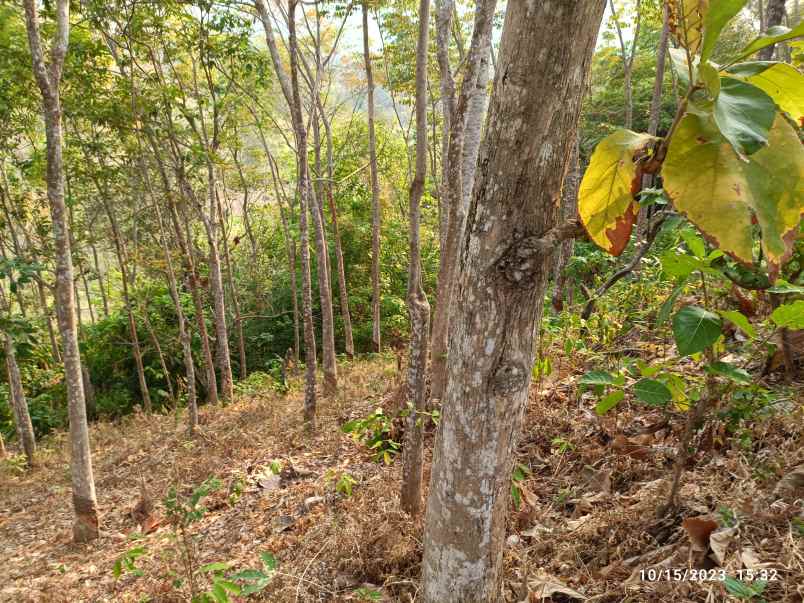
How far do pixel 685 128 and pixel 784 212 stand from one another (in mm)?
167

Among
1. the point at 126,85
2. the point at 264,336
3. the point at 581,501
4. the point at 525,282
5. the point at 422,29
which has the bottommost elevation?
the point at 264,336

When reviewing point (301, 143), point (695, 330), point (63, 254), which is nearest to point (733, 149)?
point (695, 330)

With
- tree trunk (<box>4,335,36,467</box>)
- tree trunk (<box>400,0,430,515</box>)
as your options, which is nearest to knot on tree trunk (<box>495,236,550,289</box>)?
tree trunk (<box>400,0,430,515</box>)

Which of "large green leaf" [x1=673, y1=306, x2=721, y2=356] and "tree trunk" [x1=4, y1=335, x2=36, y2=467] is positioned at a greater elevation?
"large green leaf" [x1=673, y1=306, x2=721, y2=356]

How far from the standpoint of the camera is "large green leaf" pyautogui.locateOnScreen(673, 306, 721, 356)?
117cm

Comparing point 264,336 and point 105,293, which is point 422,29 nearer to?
point 264,336

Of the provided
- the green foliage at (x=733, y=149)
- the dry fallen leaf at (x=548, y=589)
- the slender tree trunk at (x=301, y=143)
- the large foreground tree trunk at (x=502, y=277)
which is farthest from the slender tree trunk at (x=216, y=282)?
the green foliage at (x=733, y=149)

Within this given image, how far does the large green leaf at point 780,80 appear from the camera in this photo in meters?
0.66

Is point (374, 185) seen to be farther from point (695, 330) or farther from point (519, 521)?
point (695, 330)

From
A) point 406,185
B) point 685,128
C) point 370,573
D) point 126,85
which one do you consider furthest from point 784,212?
point 406,185

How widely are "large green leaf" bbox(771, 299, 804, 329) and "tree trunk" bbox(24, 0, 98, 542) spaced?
5018 mm

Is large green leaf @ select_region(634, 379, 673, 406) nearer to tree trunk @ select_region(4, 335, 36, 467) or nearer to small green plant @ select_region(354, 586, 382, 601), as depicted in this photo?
small green plant @ select_region(354, 586, 382, 601)

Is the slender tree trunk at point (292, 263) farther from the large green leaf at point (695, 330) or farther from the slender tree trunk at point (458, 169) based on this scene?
the large green leaf at point (695, 330)

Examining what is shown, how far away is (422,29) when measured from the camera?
10.6 ft
